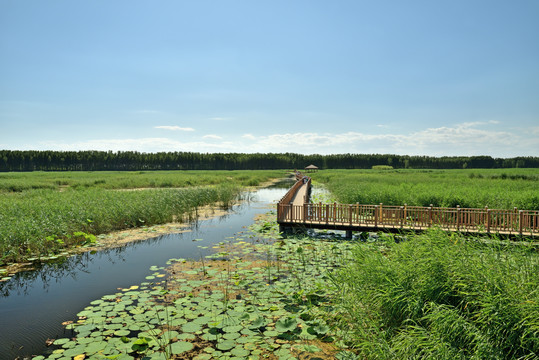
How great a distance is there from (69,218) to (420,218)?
15916mm

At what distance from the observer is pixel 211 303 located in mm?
7098

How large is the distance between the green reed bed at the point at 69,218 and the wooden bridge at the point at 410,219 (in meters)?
8.36

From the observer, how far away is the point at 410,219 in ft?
42.1

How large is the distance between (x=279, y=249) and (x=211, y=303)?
522cm

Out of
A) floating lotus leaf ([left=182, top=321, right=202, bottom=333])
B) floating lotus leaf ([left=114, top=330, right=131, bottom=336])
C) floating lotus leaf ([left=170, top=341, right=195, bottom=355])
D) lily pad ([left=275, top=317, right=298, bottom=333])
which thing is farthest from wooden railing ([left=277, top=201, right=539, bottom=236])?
floating lotus leaf ([left=114, top=330, right=131, bottom=336])

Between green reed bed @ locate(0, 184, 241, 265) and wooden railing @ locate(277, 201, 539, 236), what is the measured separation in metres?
8.36

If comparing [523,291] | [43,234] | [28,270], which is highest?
[523,291]

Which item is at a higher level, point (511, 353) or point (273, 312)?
point (511, 353)

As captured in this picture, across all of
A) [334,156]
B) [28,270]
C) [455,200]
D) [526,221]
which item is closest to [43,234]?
[28,270]

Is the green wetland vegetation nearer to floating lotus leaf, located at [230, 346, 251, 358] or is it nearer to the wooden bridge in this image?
floating lotus leaf, located at [230, 346, 251, 358]

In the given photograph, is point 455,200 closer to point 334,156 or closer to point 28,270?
point 28,270

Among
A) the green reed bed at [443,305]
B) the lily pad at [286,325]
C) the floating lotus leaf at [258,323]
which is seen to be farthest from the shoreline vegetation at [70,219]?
the green reed bed at [443,305]

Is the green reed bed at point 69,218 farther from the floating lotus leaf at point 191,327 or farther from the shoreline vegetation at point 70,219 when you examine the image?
the floating lotus leaf at point 191,327

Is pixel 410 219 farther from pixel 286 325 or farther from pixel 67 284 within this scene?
pixel 67 284
